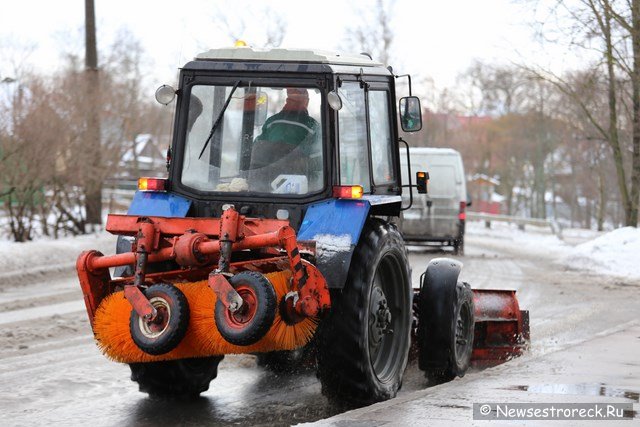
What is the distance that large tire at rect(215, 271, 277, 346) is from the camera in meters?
6.36

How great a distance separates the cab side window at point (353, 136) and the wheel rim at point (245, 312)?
167 cm

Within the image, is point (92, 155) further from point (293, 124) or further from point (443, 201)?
point (293, 124)

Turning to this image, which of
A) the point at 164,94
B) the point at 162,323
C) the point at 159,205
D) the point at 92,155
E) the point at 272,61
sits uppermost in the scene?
the point at 92,155

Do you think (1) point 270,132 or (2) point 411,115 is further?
(2) point 411,115

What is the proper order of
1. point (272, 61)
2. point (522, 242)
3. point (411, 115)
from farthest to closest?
point (522, 242) → point (411, 115) → point (272, 61)

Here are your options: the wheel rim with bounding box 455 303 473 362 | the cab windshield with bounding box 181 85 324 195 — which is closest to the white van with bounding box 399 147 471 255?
the wheel rim with bounding box 455 303 473 362

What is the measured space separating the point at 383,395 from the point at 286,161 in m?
1.77

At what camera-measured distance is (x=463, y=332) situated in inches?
353

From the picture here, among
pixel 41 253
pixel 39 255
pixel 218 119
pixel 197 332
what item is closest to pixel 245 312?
pixel 197 332

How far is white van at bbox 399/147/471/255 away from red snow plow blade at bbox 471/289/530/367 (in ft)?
45.0

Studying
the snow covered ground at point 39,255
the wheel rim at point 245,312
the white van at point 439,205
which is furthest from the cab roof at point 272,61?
the white van at point 439,205

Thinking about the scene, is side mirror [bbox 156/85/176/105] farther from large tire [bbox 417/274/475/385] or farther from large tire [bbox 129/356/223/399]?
large tire [bbox 417/274/475/385]

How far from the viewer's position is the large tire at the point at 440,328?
27.9 feet

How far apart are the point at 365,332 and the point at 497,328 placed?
299cm
